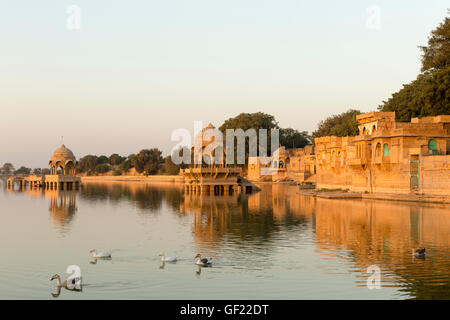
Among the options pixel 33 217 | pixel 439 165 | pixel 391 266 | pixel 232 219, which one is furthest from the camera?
pixel 439 165

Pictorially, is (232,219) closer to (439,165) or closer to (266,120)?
(439,165)

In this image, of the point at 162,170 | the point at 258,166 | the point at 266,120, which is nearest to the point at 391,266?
the point at 258,166

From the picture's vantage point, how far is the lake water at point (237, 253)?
51.6 ft

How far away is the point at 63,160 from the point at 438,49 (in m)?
57.0

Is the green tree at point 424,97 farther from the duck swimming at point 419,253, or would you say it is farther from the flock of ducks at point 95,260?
the flock of ducks at point 95,260

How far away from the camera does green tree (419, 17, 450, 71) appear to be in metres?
58.7

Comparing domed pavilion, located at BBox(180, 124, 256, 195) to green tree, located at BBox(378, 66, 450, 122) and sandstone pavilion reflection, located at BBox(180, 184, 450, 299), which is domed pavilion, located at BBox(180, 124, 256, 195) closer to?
green tree, located at BBox(378, 66, 450, 122)

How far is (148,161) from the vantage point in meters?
149

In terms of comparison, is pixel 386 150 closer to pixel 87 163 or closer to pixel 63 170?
pixel 63 170

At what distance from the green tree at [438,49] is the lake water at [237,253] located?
84.1ft

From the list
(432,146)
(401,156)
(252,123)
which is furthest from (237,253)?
(252,123)

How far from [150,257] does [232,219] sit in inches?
573

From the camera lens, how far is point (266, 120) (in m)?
124
